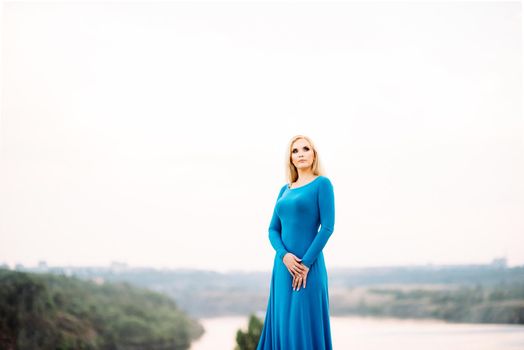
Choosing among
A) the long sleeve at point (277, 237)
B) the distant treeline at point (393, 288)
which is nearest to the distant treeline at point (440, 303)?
the distant treeline at point (393, 288)

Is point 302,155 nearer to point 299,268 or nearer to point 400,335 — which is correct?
point 299,268

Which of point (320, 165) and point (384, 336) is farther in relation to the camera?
point (384, 336)

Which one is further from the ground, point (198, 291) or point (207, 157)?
point (207, 157)

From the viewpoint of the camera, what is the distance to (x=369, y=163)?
534 centimetres

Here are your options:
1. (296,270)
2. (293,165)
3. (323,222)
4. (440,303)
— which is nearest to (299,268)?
(296,270)

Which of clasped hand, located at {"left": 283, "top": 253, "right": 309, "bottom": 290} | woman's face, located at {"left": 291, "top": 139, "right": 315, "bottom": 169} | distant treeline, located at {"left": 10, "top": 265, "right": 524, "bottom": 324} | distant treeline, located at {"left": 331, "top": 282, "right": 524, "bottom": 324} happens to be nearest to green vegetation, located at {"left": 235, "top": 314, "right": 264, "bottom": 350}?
distant treeline, located at {"left": 10, "top": 265, "right": 524, "bottom": 324}

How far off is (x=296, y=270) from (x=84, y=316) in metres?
3.32

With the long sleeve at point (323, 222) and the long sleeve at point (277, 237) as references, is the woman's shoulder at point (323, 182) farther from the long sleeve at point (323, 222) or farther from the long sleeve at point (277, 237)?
the long sleeve at point (277, 237)

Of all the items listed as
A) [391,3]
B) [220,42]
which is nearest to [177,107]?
[220,42]

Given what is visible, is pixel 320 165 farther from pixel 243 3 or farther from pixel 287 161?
pixel 243 3

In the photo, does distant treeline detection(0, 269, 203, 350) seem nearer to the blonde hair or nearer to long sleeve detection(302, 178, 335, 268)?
the blonde hair

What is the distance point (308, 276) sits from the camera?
2791 mm

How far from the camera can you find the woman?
2762 mm

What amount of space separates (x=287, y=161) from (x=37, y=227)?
10.1 ft
